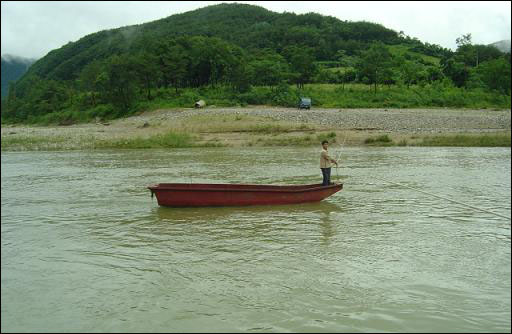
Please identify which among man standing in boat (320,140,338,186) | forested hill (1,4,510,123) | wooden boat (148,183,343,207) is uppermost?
forested hill (1,4,510,123)

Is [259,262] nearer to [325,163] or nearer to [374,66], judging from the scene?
[325,163]

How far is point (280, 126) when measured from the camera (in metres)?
33.6

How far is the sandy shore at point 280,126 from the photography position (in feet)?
103

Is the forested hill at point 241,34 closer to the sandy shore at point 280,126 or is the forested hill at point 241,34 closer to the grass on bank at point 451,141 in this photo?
the sandy shore at point 280,126

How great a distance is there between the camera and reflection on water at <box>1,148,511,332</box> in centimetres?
625

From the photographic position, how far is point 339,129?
3238 centimetres

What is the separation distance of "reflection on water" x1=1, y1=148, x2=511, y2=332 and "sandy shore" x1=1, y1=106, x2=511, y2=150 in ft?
49.0

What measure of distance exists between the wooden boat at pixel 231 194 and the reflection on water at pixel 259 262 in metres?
0.27

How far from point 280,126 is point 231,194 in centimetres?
2087

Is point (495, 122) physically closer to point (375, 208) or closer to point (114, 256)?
point (375, 208)

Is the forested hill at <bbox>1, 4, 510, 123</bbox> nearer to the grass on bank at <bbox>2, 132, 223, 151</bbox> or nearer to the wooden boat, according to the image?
the grass on bank at <bbox>2, 132, 223, 151</bbox>

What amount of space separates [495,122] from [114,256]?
30.7m

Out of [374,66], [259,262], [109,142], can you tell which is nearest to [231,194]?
[259,262]

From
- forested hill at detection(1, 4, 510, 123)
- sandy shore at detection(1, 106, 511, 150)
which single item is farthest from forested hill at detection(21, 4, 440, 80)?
sandy shore at detection(1, 106, 511, 150)
